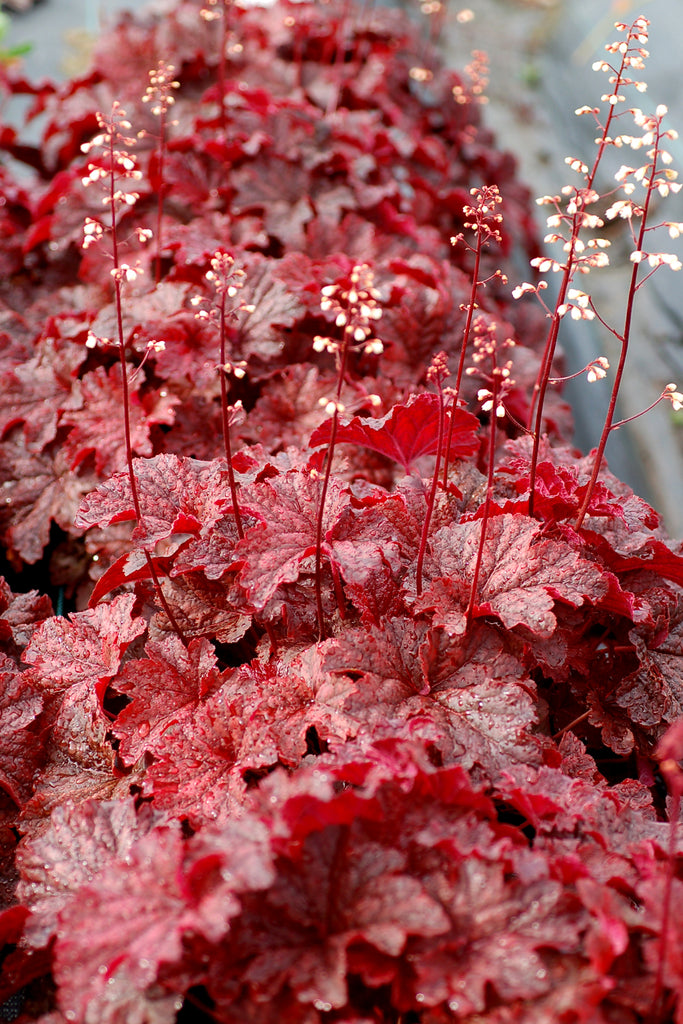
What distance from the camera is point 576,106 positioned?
4.59 meters

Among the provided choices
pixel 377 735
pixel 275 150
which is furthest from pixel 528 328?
pixel 377 735

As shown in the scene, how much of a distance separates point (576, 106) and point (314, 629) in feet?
14.1

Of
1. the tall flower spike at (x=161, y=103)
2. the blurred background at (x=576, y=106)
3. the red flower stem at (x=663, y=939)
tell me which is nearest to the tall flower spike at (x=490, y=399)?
the red flower stem at (x=663, y=939)

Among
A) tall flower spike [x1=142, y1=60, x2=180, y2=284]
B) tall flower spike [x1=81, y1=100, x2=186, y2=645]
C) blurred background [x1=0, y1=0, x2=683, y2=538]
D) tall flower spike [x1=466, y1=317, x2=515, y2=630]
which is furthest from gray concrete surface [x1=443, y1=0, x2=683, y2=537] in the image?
tall flower spike [x1=81, y1=100, x2=186, y2=645]

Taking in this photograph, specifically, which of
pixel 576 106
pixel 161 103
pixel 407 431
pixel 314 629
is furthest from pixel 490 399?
pixel 576 106

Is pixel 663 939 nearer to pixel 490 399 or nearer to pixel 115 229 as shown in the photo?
pixel 490 399

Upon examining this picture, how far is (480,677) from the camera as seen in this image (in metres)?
1.28

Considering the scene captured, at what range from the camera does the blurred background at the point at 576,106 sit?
125 inches

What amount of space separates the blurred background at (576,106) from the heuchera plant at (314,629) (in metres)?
0.85

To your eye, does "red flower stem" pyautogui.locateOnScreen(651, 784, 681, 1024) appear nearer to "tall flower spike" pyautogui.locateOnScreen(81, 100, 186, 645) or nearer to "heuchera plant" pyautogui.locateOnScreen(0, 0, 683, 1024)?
"heuchera plant" pyautogui.locateOnScreen(0, 0, 683, 1024)

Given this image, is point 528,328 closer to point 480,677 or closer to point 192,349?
point 192,349

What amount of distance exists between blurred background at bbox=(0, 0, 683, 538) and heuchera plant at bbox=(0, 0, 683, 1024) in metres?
0.85

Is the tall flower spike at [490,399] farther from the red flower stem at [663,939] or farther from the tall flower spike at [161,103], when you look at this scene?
the tall flower spike at [161,103]

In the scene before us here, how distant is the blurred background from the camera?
10.4 ft
